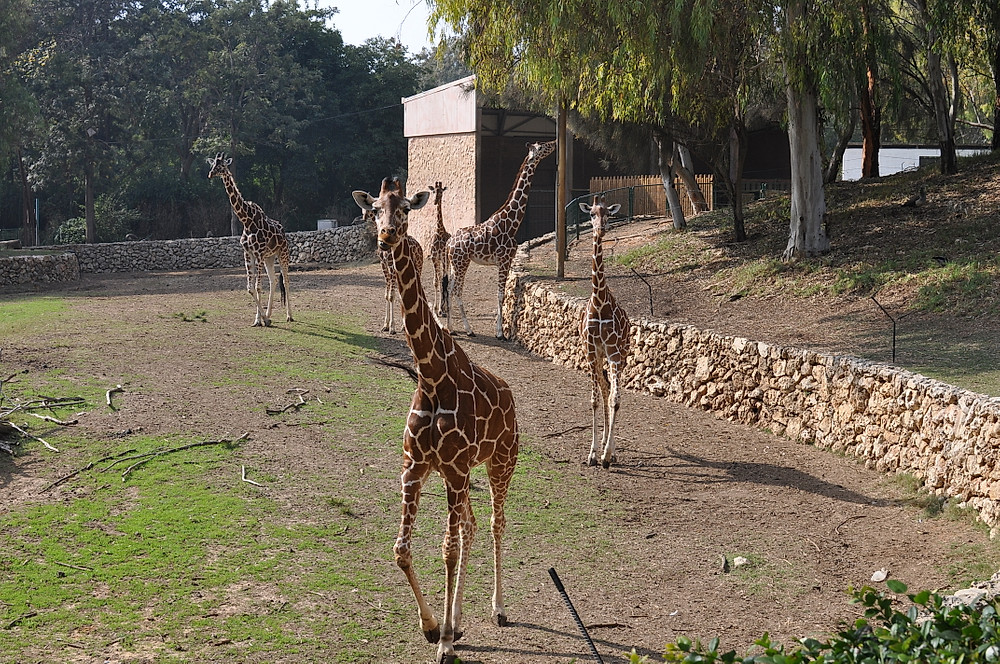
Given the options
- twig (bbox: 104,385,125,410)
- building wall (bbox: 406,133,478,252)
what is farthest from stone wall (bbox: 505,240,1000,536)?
building wall (bbox: 406,133,478,252)

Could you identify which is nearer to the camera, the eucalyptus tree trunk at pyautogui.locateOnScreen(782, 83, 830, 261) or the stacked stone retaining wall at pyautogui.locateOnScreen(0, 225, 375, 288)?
the eucalyptus tree trunk at pyautogui.locateOnScreen(782, 83, 830, 261)

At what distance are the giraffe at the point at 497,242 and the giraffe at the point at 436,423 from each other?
1102 cm

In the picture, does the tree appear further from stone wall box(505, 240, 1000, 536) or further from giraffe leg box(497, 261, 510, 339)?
giraffe leg box(497, 261, 510, 339)

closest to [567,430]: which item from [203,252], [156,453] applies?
[156,453]

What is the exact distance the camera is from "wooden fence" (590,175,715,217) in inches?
977

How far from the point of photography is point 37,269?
26234mm

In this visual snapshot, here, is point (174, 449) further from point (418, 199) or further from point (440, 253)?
point (440, 253)

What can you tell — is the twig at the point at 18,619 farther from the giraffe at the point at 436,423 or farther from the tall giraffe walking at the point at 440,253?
the tall giraffe walking at the point at 440,253

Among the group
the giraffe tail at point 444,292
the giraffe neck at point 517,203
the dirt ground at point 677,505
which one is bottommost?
the dirt ground at point 677,505

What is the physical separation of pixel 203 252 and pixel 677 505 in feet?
87.1

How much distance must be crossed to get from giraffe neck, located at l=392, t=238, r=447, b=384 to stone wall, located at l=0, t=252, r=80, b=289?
23223 mm

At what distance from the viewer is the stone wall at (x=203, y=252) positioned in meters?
31.1

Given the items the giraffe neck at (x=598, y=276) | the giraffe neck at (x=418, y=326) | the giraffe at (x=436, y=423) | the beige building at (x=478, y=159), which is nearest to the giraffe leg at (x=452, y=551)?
the giraffe at (x=436, y=423)

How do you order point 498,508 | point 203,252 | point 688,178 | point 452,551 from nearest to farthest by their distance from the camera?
point 452,551
point 498,508
point 688,178
point 203,252
